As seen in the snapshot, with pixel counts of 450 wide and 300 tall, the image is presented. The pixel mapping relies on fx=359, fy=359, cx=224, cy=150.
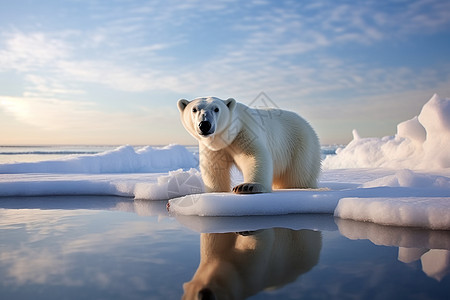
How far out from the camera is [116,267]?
4.94ft

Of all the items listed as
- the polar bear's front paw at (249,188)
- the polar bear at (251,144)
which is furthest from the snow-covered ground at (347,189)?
the polar bear at (251,144)

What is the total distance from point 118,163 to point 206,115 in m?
9.72

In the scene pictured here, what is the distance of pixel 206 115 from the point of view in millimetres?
2961

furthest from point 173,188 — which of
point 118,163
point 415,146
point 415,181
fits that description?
point 118,163

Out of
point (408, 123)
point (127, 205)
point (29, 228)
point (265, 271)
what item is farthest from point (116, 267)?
point (408, 123)

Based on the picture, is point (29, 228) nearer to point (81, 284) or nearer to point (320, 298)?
point (81, 284)

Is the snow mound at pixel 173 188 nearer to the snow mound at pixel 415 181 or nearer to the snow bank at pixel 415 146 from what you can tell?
the snow mound at pixel 415 181

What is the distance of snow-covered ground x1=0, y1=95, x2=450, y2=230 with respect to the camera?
2531 mm

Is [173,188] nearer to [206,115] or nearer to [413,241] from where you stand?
[206,115]

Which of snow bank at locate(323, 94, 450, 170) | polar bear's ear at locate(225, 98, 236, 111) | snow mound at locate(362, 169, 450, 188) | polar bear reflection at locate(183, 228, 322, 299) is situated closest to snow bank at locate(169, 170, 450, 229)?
polar bear reflection at locate(183, 228, 322, 299)

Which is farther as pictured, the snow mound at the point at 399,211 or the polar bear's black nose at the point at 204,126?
the polar bear's black nose at the point at 204,126

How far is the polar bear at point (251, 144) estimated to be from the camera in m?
3.10

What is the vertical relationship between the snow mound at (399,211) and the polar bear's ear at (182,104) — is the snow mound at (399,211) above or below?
below

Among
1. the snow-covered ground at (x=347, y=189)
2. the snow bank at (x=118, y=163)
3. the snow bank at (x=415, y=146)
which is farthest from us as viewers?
the snow bank at (x=118, y=163)
